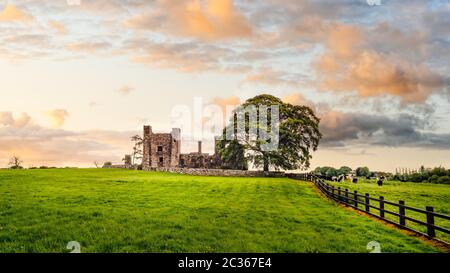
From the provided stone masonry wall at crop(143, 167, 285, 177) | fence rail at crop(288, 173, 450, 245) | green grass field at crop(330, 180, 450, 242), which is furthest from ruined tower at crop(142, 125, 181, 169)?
green grass field at crop(330, 180, 450, 242)

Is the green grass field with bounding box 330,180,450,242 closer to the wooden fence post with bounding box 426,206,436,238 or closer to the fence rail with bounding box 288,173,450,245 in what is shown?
the fence rail with bounding box 288,173,450,245

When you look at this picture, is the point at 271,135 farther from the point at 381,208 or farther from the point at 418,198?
the point at 381,208

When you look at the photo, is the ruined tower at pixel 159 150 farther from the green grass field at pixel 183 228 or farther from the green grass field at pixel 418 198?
the green grass field at pixel 183 228

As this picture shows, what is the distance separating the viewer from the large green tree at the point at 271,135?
66438 millimetres

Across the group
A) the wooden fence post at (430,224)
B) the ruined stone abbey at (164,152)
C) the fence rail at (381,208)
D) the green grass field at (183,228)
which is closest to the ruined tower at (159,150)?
the ruined stone abbey at (164,152)

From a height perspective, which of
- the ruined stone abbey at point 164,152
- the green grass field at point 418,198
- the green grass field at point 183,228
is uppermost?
the ruined stone abbey at point 164,152

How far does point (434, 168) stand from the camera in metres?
74.7

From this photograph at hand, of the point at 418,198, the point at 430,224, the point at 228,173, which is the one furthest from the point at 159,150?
the point at 430,224

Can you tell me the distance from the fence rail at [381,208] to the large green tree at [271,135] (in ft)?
16.0

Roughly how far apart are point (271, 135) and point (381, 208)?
4700 cm

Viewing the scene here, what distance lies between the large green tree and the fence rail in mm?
4890

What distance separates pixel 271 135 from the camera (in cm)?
6725
